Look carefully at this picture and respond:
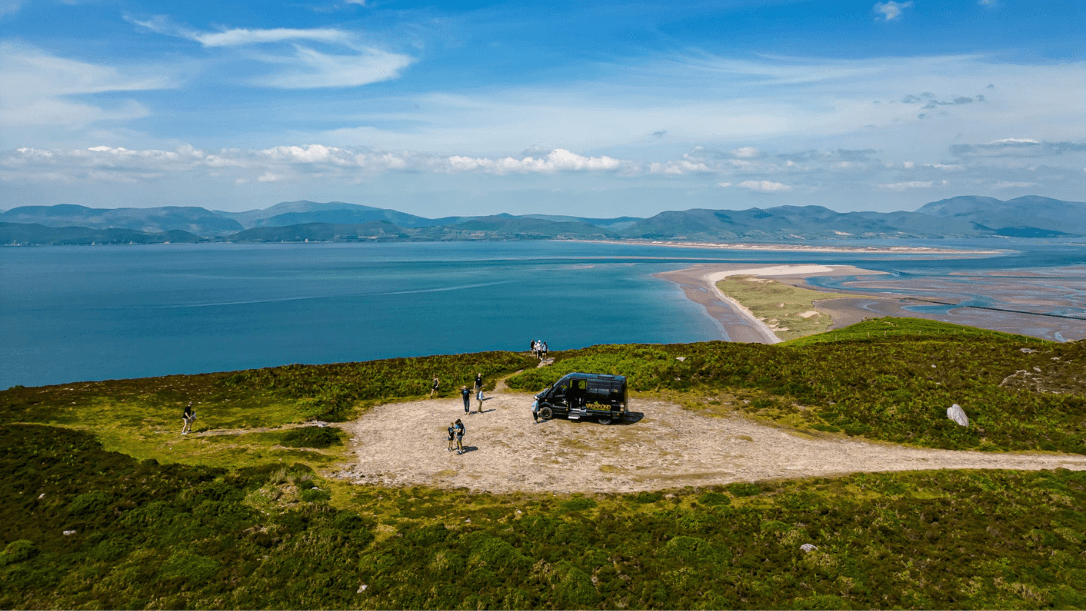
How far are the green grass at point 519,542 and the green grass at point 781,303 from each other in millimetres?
80161

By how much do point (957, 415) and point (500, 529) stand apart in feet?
89.7

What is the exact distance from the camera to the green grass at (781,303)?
101 metres

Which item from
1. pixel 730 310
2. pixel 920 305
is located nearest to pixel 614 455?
pixel 730 310

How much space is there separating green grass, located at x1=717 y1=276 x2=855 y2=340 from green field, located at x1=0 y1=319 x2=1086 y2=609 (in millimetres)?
71439

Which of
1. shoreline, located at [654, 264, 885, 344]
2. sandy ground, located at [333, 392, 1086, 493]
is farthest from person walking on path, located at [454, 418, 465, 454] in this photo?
shoreline, located at [654, 264, 885, 344]

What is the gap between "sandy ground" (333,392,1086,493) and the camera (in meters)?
23.9

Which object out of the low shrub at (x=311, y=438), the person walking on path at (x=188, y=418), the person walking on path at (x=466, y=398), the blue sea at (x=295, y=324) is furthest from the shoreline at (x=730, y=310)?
the person walking on path at (x=188, y=418)

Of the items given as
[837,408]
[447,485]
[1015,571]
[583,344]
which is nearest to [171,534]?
[447,485]

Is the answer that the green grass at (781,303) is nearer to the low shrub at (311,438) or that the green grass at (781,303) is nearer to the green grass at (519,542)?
the green grass at (519,542)

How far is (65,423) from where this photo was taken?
1176 inches

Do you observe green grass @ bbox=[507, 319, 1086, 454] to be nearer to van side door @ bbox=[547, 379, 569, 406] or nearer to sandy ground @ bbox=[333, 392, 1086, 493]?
sandy ground @ bbox=[333, 392, 1086, 493]

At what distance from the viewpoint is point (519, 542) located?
18.3m

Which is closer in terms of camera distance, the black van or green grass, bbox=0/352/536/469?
green grass, bbox=0/352/536/469

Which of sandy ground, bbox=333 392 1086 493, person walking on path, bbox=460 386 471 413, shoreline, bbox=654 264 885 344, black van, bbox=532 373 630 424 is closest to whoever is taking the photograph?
sandy ground, bbox=333 392 1086 493
